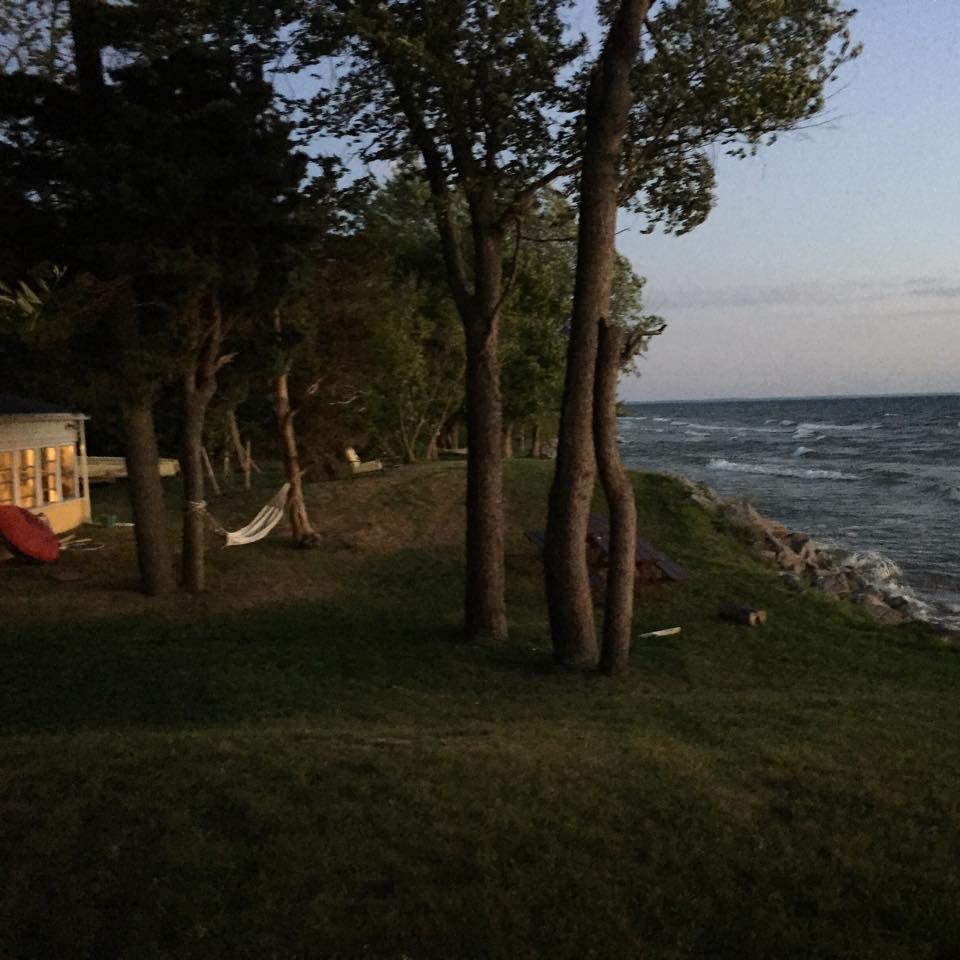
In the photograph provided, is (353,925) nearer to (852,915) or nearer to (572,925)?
(572,925)

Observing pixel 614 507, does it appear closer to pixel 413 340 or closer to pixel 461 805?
pixel 461 805

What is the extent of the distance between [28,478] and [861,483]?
3711 cm

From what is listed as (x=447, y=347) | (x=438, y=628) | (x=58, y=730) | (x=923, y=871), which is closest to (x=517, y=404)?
(x=447, y=347)

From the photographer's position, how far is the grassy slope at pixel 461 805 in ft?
14.9

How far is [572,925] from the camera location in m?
4.55

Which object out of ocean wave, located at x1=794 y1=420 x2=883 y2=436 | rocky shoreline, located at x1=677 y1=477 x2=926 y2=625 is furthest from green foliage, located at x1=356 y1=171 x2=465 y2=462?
ocean wave, located at x1=794 y1=420 x2=883 y2=436

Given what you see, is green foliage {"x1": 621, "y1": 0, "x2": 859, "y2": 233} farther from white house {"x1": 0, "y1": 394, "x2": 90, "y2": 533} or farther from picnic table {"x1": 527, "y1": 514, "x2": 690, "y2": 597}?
white house {"x1": 0, "y1": 394, "x2": 90, "y2": 533}

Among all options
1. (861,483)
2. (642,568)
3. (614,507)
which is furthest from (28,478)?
(861,483)

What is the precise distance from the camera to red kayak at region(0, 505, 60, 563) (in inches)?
622

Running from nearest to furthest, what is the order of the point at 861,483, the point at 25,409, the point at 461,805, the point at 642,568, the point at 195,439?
the point at 461,805 → the point at 195,439 → the point at 642,568 → the point at 25,409 → the point at 861,483

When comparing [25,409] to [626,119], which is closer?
[626,119]

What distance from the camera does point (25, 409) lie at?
2044cm

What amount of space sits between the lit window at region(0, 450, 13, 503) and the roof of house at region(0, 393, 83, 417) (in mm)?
891

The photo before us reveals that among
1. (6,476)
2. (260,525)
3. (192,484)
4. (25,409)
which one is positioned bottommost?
(260,525)
